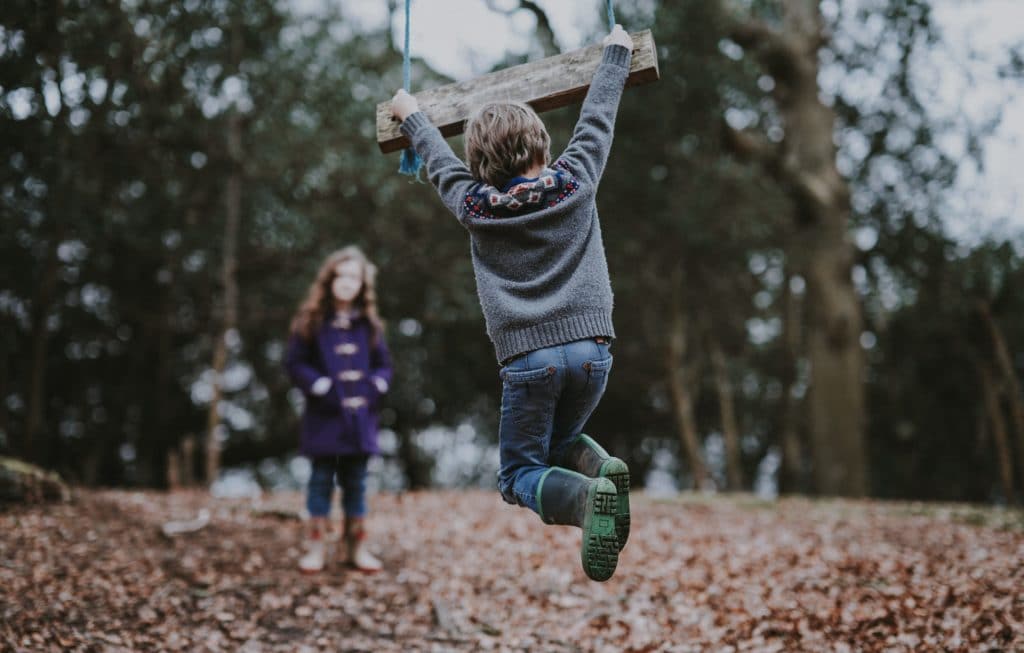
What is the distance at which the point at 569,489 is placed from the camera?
2.90 m

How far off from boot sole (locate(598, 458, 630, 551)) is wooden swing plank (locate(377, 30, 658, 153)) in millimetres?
1571

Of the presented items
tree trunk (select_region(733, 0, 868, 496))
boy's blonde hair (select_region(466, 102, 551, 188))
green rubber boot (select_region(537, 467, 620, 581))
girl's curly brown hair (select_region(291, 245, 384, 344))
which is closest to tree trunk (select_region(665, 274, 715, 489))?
tree trunk (select_region(733, 0, 868, 496))

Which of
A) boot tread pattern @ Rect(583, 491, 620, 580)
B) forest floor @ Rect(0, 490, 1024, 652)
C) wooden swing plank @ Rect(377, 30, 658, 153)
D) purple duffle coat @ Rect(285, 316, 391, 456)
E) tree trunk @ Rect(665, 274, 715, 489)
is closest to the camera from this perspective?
boot tread pattern @ Rect(583, 491, 620, 580)

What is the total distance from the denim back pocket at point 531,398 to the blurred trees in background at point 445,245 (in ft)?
21.0

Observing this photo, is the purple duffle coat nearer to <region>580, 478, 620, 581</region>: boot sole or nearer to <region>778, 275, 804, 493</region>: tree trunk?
<region>580, 478, 620, 581</region>: boot sole

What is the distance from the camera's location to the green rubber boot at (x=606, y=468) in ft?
9.45

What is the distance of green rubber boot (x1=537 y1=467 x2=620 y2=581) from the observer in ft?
9.22

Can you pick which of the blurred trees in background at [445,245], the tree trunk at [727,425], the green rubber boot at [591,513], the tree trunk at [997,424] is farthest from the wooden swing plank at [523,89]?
the tree trunk at [727,425]

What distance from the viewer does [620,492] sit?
292 centimetres

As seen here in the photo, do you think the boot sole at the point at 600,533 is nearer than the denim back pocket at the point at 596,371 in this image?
Yes

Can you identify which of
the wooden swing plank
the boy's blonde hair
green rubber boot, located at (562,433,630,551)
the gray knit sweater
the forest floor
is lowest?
the forest floor

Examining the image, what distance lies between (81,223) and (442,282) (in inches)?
223

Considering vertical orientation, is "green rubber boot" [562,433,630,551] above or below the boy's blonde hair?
below

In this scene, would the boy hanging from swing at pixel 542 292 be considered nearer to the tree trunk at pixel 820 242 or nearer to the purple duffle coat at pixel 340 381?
the purple duffle coat at pixel 340 381
